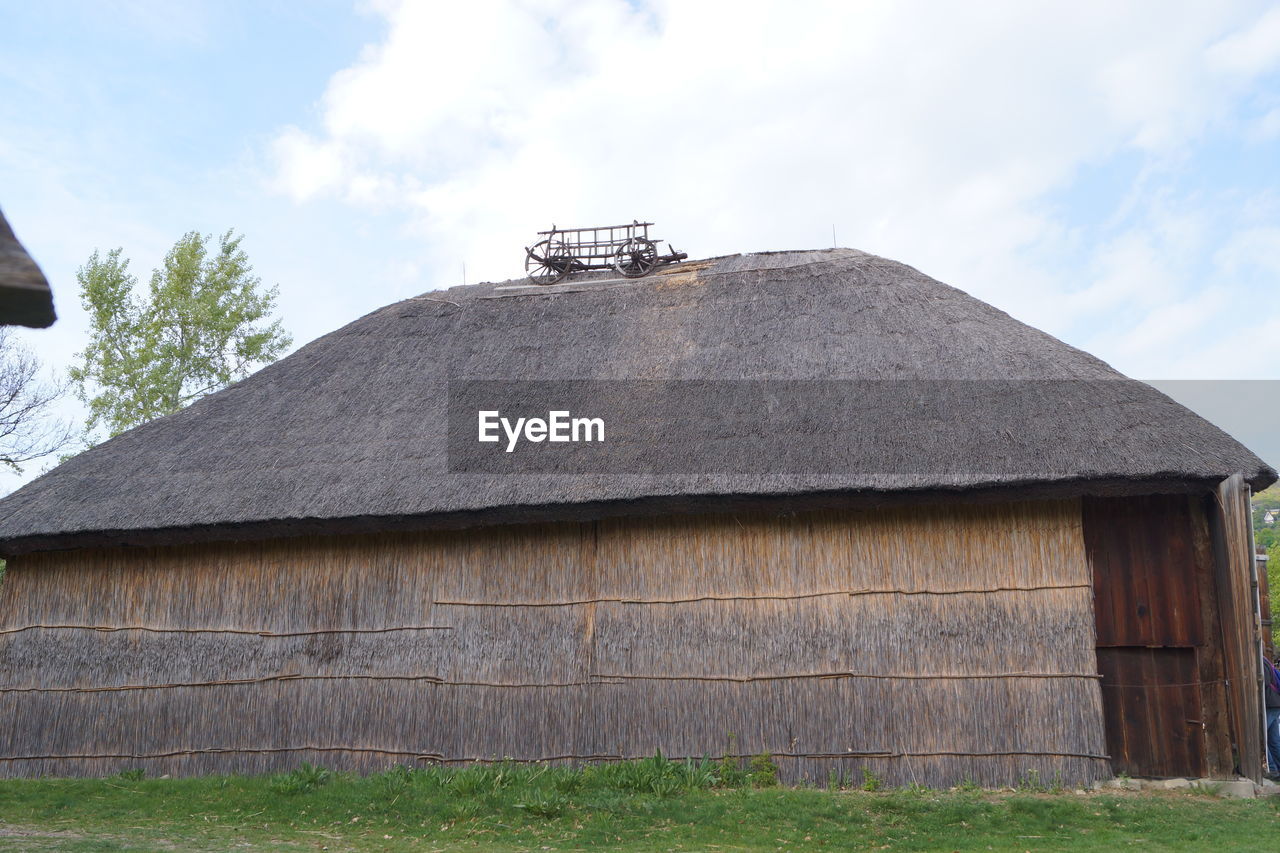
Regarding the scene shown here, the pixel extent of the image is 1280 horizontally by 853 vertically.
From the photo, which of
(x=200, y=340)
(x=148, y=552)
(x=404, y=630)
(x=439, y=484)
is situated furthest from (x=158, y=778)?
(x=200, y=340)

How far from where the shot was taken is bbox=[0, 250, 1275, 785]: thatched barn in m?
9.11

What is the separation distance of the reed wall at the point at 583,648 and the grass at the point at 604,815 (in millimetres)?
422

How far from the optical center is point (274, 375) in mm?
13578

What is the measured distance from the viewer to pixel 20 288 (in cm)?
305

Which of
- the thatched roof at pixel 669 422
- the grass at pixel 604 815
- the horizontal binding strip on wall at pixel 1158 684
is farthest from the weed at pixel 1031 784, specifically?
the thatched roof at pixel 669 422

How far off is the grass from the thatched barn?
1.74 ft

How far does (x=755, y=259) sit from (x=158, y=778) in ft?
32.4

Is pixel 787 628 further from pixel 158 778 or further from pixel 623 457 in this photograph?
pixel 158 778

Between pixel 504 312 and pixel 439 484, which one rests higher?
pixel 504 312

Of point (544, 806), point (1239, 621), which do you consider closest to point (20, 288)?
point (544, 806)

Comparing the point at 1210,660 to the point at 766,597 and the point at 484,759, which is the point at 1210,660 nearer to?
the point at 766,597

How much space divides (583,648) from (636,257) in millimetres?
7256

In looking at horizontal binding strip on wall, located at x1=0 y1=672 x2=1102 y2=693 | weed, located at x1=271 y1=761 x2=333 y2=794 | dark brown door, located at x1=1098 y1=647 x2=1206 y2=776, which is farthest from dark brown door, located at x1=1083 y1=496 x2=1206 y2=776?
weed, located at x1=271 y1=761 x2=333 y2=794

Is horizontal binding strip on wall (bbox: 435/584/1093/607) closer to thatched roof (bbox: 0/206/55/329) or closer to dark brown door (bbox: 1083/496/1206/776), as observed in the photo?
dark brown door (bbox: 1083/496/1206/776)
